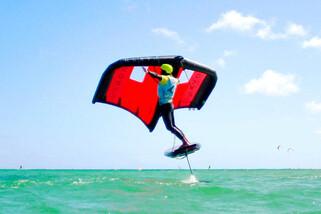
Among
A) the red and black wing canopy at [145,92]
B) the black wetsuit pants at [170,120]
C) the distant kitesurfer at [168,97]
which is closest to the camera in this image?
the distant kitesurfer at [168,97]

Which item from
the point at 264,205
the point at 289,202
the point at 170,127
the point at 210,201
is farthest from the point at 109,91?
the point at 289,202

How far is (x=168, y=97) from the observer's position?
875 cm

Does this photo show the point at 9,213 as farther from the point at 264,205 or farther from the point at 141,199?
the point at 264,205

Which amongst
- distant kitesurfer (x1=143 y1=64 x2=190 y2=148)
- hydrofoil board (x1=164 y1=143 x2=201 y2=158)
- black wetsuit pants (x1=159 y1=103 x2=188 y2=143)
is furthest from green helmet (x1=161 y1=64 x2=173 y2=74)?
hydrofoil board (x1=164 y1=143 x2=201 y2=158)

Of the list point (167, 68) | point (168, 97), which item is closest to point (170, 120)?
point (168, 97)

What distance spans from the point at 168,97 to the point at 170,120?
1.62 ft

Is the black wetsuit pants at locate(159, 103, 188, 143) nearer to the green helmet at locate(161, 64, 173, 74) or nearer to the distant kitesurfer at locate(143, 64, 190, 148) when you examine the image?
the distant kitesurfer at locate(143, 64, 190, 148)

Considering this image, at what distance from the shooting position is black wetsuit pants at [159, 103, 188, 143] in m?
8.81

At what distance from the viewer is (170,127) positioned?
29.3ft

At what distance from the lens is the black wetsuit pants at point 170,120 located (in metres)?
8.81

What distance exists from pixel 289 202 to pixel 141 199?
3986 mm

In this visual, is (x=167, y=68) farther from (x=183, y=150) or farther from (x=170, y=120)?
(x=183, y=150)

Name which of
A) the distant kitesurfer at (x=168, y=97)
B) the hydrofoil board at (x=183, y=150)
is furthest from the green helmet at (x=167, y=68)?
the hydrofoil board at (x=183, y=150)

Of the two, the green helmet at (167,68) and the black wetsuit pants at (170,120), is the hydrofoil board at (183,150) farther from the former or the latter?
the green helmet at (167,68)
